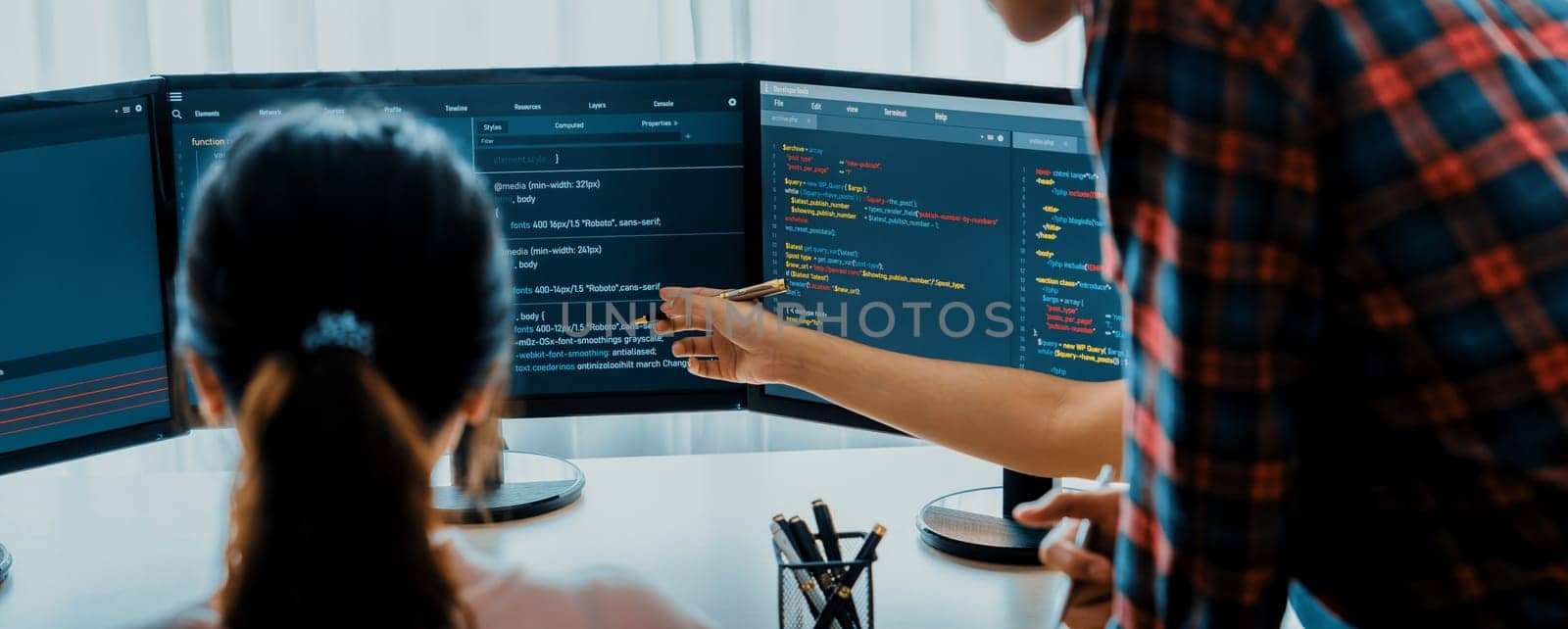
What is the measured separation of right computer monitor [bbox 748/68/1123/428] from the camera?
151 centimetres

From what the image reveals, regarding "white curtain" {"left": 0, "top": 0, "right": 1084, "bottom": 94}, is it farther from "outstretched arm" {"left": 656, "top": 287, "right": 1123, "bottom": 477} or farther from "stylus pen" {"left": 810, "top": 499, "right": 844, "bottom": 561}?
"stylus pen" {"left": 810, "top": 499, "right": 844, "bottom": 561}

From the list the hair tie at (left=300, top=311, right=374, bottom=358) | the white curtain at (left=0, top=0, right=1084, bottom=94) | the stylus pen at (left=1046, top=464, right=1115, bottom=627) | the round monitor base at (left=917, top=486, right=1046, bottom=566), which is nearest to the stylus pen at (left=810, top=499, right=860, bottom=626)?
the round monitor base at (left=917, top=486, right=1046, bottom=566)

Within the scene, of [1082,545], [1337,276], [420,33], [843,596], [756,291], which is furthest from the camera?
[420,33]

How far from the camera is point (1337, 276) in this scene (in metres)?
0.81

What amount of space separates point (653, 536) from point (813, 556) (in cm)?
27

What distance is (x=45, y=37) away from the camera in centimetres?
239

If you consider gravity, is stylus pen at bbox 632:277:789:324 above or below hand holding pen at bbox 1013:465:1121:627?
above

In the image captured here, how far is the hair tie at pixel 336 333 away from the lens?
2.71ft

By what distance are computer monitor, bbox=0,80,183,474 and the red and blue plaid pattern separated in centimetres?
107

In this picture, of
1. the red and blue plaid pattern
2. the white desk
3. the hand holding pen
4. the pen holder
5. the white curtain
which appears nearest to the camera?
the red and blue plaid pattern

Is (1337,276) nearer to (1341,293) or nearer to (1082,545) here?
(1341,293)

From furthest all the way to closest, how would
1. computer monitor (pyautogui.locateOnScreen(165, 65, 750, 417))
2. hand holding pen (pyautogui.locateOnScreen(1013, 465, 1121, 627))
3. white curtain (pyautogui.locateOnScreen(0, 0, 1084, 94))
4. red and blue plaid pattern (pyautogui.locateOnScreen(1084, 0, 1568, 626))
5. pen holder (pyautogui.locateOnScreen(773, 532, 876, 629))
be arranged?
white curtain (pyautogui.locateOnScreen(0, 0, 1084, 94)), computer monitor (pyautogui.locateOnScreen(165, 65, 750, 417)), pen holder (pyautogui.locateOnScreen(773, 532, 876, 629)), hand holding pen (pyautogui.locateOnScreen(1013, 465, 1121, 627)), red and blue plaid pattern (pyautogui.locateOnScreen(1084, 0, 1568, 626))

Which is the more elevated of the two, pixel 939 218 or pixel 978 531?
pixel 939 218

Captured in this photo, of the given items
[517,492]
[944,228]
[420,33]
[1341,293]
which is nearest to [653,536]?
[517,492]
